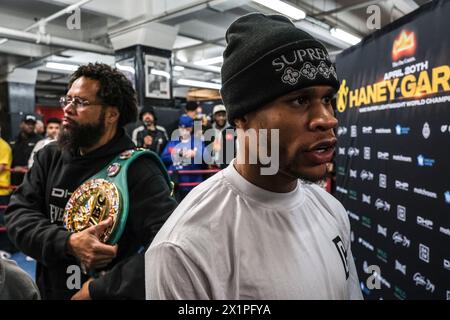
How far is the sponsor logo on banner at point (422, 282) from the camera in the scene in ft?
8.40

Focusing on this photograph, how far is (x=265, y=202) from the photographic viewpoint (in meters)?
1.02

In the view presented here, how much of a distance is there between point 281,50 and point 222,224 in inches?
19.5

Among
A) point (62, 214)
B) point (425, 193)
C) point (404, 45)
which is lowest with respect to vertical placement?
point (425, 193)

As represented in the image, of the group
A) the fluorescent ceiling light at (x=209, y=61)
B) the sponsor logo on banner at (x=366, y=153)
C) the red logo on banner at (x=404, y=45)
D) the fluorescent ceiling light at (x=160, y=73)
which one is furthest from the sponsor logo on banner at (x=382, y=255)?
the fluorescent ceiling light at (x=209, y=61)

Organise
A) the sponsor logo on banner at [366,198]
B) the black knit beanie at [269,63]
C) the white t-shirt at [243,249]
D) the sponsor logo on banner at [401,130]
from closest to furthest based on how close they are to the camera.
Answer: the white t-shirt at [243,249] < the black knit beanie at [269,63] < the sponsor logo on banner at [401,130] < the sponsor logo on banner at [366,198]

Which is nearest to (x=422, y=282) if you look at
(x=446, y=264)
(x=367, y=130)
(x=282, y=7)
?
(x=446, y=264)

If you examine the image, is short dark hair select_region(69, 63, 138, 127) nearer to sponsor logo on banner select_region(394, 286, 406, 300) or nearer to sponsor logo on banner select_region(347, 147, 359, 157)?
sponsor logo on banner select_region(394, 286, 406, 300)

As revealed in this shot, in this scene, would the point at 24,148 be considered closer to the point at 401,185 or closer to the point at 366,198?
the point at 366,198

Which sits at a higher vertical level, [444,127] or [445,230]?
[444,127]

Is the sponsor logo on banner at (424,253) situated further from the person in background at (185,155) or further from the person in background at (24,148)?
the person in background at (24,148)

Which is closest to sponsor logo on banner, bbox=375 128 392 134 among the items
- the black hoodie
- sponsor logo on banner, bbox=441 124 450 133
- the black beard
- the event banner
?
the event banner

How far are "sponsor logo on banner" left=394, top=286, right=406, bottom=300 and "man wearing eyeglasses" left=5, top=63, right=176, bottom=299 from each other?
233cm

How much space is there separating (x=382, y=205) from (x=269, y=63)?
2718 mm

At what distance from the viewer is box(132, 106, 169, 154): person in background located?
5.73 m
